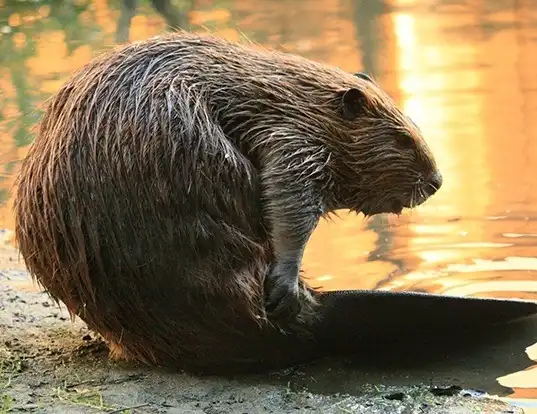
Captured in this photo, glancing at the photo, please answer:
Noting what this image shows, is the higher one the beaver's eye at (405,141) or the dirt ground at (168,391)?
the beaver's eye at (405,141)

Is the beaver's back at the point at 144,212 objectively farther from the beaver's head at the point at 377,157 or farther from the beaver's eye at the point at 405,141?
the beaver's eye at the point at 405,141

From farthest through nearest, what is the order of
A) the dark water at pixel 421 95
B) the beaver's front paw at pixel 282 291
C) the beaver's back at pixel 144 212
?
1. the dark water at pixel 421 95
2. the beaver's front paw at pixel 282 291
3. the beaver's back at pixel 144 212

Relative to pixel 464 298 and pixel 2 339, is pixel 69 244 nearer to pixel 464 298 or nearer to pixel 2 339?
pixel 2 339

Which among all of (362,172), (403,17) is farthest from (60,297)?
(403,17)

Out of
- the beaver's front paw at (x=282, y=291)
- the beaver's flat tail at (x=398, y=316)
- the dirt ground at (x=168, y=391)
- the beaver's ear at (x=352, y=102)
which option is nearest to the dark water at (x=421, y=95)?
the beaver's flat tail at (x=398, y=316)

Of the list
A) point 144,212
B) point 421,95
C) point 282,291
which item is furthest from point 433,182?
point 421,95

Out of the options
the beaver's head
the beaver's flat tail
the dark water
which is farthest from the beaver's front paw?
the dark water

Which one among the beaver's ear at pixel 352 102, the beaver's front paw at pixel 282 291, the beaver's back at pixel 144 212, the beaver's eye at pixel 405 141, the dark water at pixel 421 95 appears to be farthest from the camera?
the dark water at pixel 421 95

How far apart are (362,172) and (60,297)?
0.93 metres

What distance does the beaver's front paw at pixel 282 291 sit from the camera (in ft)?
8.36

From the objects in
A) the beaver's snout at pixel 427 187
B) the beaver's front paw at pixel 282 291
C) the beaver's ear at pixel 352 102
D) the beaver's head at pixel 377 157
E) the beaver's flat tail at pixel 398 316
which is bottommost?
the beaver's flat tail at pixel 398 316

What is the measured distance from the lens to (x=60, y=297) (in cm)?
256

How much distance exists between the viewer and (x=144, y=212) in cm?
238

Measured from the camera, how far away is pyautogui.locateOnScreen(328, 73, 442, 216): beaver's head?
2.71m
